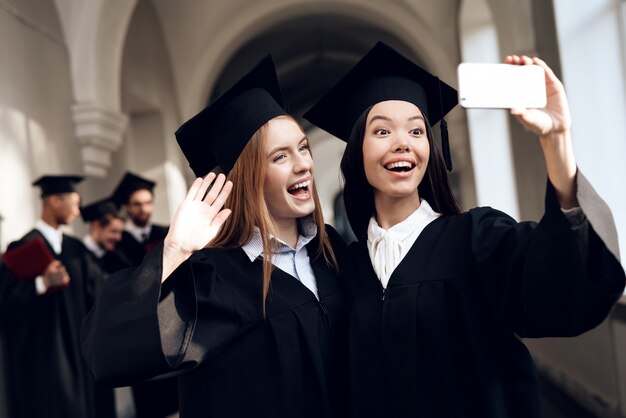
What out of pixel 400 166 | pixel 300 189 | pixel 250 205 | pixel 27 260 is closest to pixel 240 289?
pixel 250 205

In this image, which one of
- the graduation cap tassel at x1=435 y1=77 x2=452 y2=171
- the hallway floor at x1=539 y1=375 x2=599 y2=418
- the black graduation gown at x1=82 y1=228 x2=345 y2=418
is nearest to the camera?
the black graduation gown at x1=82 y1=228 x2=345 y2=418

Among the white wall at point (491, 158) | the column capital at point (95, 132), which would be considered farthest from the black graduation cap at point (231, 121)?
the white wall at point (491, 158)

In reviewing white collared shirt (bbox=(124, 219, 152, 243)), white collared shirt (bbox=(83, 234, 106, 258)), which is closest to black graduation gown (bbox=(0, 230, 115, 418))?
white collared shirt (bbox=(124, 219, 152, 243))

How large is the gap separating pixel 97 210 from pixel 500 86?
5.14 m

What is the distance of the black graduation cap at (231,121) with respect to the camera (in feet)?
7.26

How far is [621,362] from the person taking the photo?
4.44 m

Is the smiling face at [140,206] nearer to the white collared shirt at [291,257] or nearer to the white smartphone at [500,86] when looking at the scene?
the white collared shirt at [291,257]

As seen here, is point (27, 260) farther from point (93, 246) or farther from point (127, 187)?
point (93, 246)

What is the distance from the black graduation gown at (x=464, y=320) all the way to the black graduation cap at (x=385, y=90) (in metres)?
0.34

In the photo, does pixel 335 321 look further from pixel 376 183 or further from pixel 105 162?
pixel 105 162

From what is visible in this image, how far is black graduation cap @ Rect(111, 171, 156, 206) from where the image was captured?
623cm

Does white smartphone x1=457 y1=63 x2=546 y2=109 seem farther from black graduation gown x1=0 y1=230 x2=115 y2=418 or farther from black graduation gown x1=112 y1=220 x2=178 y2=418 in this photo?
black graduation gown x1=112 y1=220 x2=178 y2=418

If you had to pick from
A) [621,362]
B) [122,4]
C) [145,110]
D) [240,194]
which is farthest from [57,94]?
[621,362]

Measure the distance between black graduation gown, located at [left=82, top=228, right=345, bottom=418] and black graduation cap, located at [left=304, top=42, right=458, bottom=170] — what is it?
1.78ft
